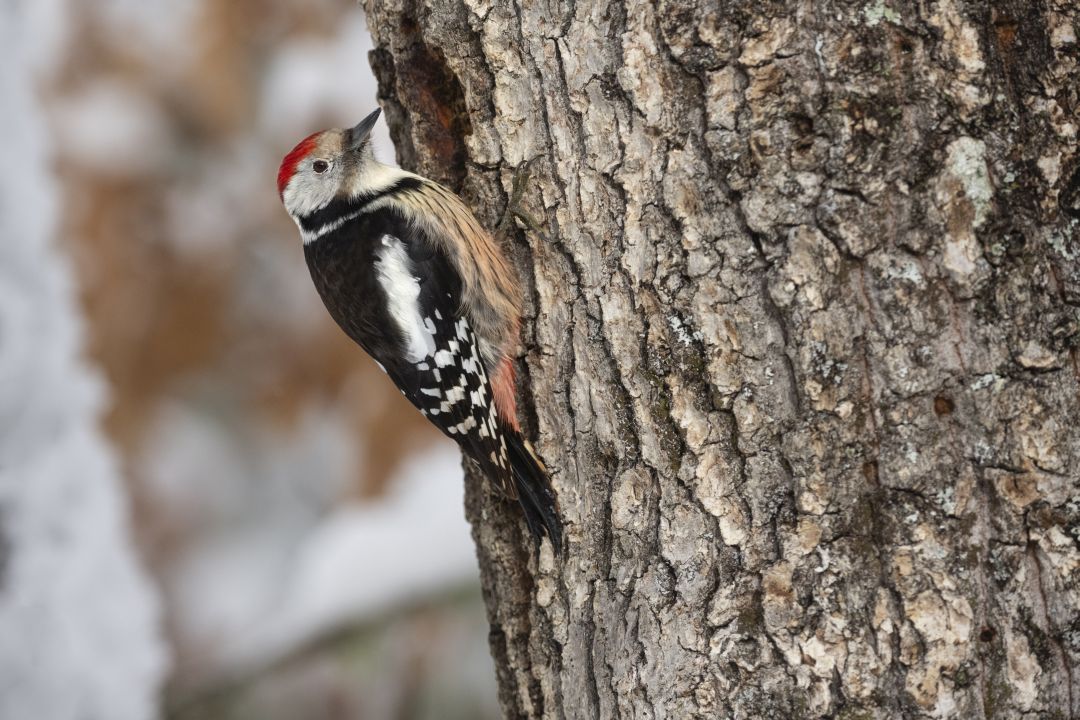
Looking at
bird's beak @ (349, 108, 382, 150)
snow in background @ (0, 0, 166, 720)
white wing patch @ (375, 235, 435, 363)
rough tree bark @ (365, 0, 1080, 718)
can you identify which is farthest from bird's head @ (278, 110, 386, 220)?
snow in background @ (0, 0, 166, 720)

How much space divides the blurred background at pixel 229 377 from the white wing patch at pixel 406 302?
1.66 metres

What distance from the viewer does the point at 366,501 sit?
416cm

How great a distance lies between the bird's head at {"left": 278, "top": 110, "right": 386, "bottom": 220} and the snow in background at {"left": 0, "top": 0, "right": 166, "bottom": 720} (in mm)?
1368

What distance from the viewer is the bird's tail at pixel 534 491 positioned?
188cm

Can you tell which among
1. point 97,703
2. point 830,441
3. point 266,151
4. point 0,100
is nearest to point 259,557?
point 97,703

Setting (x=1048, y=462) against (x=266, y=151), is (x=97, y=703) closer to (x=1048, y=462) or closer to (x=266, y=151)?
(x=266, y=151)

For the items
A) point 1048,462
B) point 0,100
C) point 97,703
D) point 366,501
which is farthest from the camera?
point 366,501

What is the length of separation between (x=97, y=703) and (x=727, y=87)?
10.2 feet

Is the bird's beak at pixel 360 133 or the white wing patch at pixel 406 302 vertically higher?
the bird's beak at pixel 360 133

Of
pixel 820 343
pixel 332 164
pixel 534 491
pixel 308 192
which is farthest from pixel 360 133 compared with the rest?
pixel 820 343

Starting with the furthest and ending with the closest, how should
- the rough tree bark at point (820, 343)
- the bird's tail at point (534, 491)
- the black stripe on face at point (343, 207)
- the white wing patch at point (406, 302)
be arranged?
the black stripe on face at point (343, 207)
the white wing patch at point (406, 302)
the bird's tail at point (534, 491)
the rough tree bark at point (820, 343)

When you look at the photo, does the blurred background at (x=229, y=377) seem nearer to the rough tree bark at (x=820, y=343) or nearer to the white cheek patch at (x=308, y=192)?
the white cheek patch at (x=308, y=192)

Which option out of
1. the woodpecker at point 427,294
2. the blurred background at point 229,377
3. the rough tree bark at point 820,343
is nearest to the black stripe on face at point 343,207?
the woodpecker at point 427,294

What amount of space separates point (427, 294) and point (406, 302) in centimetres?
5
